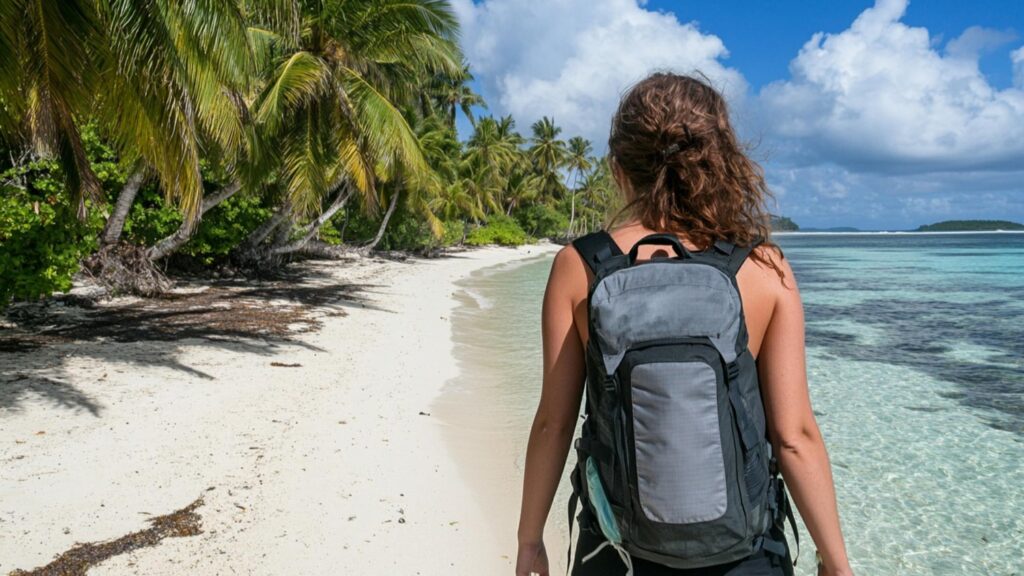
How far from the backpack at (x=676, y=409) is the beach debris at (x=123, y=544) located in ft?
10.9

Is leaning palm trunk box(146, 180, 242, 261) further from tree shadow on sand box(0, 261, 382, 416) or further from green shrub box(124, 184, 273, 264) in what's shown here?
tree shadow on sand box(0, 261, 382, 416)

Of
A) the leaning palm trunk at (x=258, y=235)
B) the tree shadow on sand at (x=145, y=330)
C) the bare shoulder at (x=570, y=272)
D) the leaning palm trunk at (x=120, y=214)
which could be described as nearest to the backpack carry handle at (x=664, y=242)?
the bare shoulder at (x=570, y=272)

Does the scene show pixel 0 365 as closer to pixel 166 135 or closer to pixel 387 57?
pixel 166 135

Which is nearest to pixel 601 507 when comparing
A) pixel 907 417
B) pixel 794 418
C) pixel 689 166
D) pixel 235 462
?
pixel 794 418

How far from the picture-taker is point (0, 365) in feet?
22.5

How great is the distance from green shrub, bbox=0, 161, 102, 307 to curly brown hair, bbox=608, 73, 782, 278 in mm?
8886

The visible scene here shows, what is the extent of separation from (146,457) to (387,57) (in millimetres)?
10245

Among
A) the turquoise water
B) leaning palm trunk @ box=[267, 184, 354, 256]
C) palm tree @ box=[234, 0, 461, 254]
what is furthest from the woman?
leaning palm trunk @ box=[267, 184, 354, 256]

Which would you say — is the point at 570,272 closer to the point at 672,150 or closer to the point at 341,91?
the point at 672,150

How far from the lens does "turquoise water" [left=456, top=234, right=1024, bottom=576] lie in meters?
4.86

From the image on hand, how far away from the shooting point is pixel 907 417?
811 centimetres

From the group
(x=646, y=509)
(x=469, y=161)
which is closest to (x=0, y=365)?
(x=646, y=509)

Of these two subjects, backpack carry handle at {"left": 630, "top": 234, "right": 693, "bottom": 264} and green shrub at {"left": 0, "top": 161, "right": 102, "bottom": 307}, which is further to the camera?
green shrub at {"left": 0, "top": 161, "right": 102, "bottom": 307}

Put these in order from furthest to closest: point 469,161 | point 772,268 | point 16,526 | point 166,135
→ 1. point 469,161
2. point 166,135
3. point 16,526
4. point 772,268
